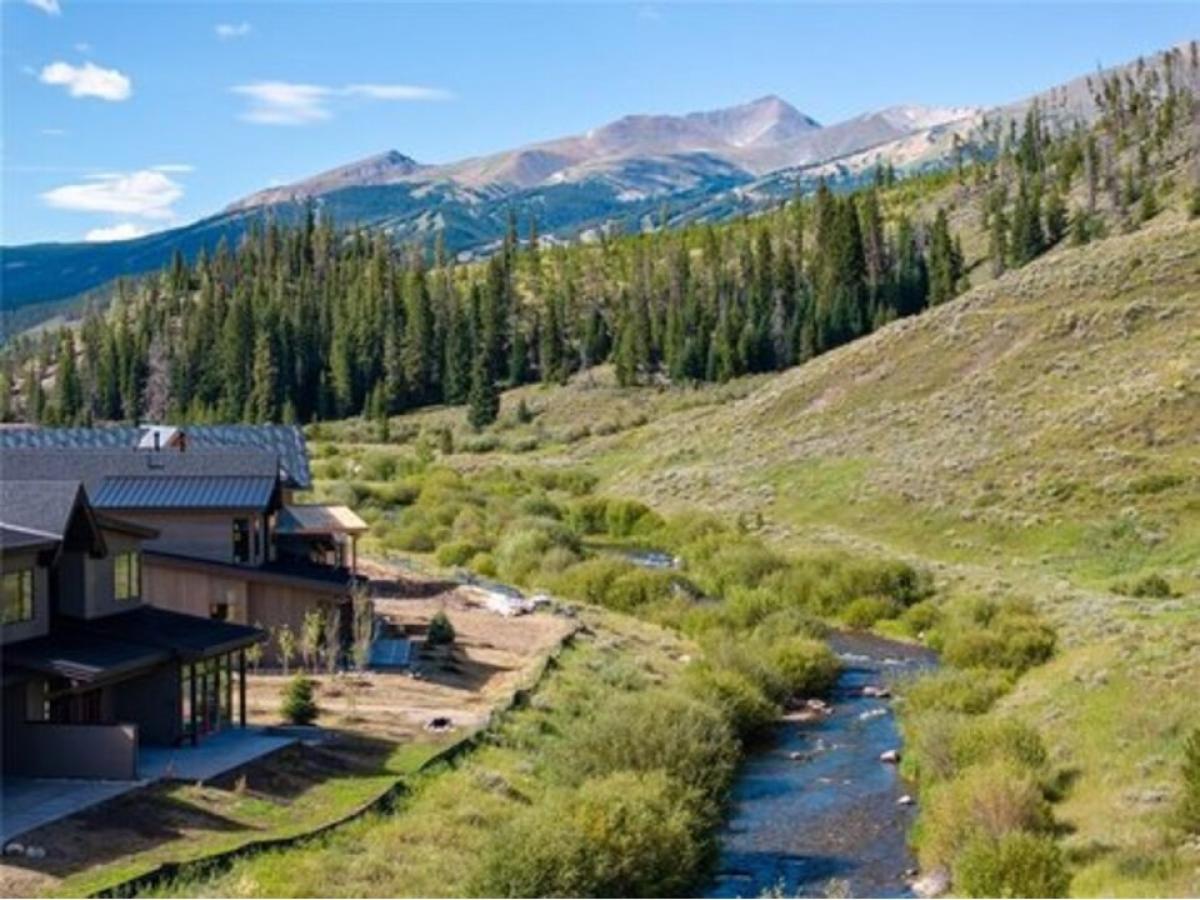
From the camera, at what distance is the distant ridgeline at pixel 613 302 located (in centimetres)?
Answer: 12888

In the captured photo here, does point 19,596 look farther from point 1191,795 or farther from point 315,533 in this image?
point 1191,795

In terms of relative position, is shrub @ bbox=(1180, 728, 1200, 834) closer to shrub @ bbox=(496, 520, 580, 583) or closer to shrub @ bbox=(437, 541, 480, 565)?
shrub @ bbox=(496, 520, 580, 583)

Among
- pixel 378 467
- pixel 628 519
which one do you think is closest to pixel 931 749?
pixel 628 519

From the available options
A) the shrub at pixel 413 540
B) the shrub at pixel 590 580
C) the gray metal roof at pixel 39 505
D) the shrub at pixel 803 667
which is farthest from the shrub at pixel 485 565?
the gray metal roof at pixel 39 505

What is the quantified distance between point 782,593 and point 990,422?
24.6 meters

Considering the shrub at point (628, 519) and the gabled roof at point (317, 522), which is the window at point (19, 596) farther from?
the shrub at point (628, 519)

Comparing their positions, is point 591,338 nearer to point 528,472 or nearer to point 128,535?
point 528,472

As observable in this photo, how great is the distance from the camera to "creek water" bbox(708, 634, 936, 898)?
91.4 feet

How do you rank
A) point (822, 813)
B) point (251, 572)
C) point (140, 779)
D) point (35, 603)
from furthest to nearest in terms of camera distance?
point (251, 572) → point (822, 813) → point (35, 603) → point (140, 779)

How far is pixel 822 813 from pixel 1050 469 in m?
40.6

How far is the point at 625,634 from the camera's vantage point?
52312 mm

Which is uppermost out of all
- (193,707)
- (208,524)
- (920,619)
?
(208,524)

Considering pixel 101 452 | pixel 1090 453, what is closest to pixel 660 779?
pixel 101 452

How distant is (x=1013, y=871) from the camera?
24.7m
